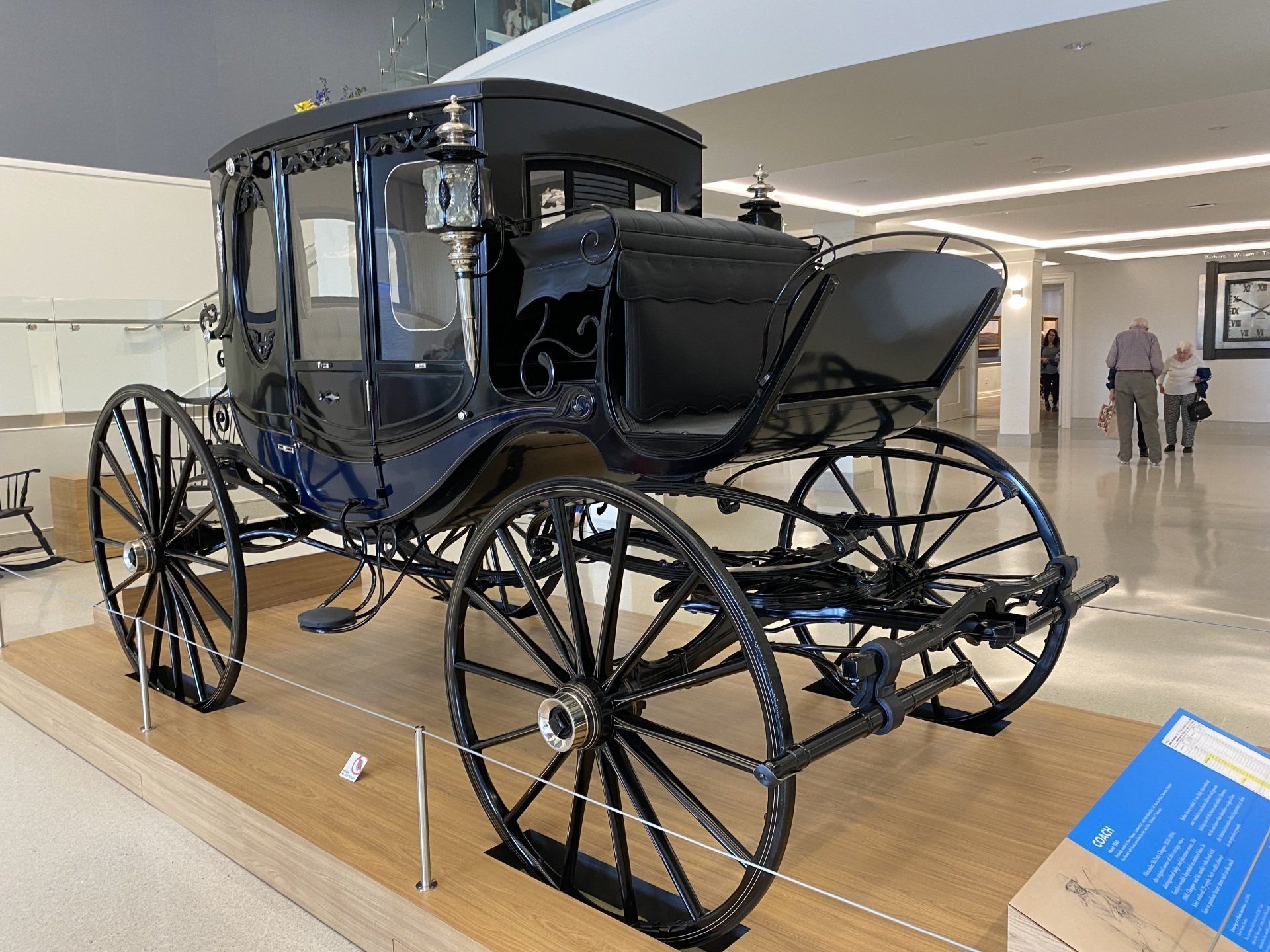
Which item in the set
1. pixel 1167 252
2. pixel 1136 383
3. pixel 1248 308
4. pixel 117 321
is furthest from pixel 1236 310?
pixel 117 321

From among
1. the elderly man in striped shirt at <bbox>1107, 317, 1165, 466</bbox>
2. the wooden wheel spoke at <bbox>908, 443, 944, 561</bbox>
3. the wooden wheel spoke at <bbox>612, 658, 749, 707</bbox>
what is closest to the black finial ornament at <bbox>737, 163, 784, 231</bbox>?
the wooden wheel spoke at <bbox>908, 443, 944, 561</bbox>

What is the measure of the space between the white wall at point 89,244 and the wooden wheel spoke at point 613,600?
7.33 metres

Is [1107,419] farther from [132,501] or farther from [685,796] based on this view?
[685,796]

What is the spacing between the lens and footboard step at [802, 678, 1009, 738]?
309 centimetres

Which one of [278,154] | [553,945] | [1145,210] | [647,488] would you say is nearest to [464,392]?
[647,488]

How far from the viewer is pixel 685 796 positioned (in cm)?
204

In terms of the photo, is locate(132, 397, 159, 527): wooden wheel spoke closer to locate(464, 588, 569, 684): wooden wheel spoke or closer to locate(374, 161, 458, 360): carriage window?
locate(374, 161, 458, 360): carriage window

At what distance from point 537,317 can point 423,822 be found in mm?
1322

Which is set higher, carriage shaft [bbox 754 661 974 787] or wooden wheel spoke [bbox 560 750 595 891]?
carriage shaft [bbox 754 661 974 787]

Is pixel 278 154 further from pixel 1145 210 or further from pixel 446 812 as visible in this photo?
pixel 1145 210

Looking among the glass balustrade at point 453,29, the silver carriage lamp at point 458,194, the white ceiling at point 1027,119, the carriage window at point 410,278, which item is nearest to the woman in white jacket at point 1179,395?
the white ceiling at point 1027,119

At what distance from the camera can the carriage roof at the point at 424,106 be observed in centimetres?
253

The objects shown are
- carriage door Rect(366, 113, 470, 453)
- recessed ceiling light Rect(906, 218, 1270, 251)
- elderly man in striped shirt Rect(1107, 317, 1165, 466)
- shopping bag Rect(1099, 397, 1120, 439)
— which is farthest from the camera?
shopping bag Rect(1099, 397, 1120, 439)

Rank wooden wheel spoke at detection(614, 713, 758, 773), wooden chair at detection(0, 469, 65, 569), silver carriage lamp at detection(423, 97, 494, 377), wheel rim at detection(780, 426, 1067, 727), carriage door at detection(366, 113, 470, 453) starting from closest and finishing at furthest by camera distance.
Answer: wooden wheel spoke at detection(614, 713, 758, 773) → silver carriage lamp at detection(423, 97, 494, 377) → carriage door at detection(366, 113, 470, 453) → wheel rim at detection(780, 426, 1067, 727) → wooden chair at detection(0, 469, 65, 569)
